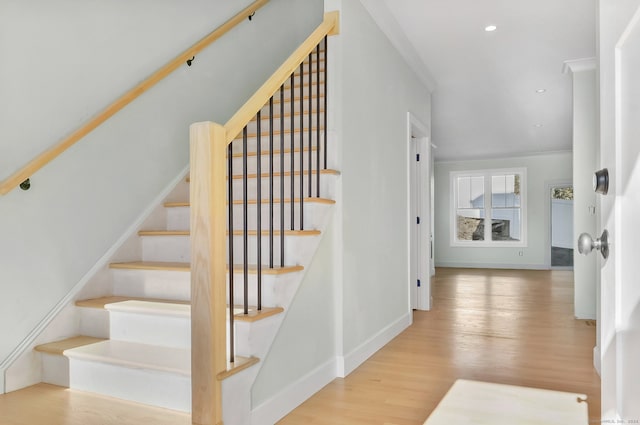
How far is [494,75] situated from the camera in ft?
16.1

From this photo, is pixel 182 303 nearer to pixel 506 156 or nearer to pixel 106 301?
pixel 106 301

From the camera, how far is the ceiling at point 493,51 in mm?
3451

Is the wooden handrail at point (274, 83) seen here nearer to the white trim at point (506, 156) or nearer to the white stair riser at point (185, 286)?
the white stair riser at point (185, 286)

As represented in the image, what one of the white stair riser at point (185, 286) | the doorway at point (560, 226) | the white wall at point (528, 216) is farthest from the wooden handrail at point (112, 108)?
the doorway at point (560, 226)

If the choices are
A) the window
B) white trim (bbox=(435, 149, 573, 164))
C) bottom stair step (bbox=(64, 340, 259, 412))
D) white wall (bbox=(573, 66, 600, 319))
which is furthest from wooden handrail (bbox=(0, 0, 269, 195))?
the window

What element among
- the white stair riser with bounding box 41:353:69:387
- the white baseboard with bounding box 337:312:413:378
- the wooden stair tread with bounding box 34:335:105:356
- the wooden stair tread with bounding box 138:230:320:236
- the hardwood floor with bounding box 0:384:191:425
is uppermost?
the wooden stair tread with bounding box 138:230:320:236

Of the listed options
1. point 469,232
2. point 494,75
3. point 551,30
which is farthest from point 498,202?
point 551,30

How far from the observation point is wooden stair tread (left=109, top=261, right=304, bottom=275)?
2.15 metres

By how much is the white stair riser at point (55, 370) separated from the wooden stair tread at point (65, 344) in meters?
0.03

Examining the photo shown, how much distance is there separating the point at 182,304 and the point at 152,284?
1.18ft

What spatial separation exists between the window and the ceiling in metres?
3.08

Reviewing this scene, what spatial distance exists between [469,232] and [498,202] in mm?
958

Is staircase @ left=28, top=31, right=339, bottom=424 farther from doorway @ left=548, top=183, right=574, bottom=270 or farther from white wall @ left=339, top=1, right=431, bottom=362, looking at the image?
doorway @ left=548, top=183, right=574, bottom=270

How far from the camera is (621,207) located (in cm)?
89
